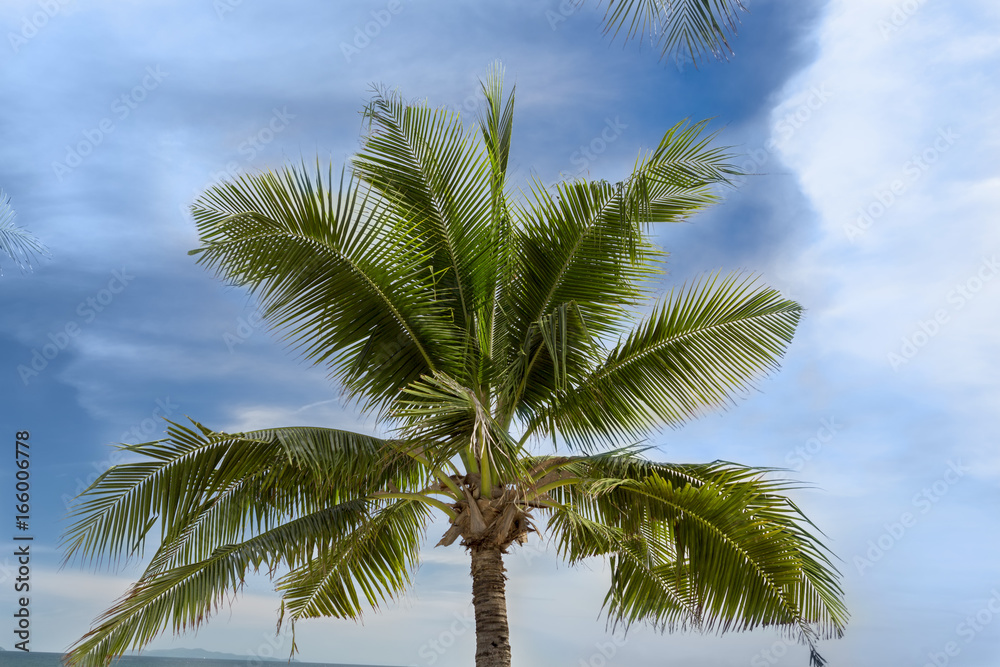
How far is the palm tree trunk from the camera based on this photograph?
311 inches

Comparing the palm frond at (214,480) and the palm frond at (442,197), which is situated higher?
the palm frond at (442,197)

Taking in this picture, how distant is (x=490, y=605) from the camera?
799cm

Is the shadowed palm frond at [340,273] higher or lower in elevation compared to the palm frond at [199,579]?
higher

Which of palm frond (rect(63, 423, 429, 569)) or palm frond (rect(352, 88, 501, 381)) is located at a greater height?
palm frond (rect(352, 88, 501, 381))

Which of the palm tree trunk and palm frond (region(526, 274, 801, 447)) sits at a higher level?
palm frond (region(526, 274, 801, 447))

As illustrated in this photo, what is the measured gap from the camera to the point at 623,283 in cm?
864

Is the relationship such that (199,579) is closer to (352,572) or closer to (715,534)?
(352,572)

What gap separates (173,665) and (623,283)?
4552 inches

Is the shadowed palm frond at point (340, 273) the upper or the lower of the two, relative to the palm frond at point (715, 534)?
upper

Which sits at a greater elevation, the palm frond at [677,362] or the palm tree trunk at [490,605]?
the palm frond at [677,362]

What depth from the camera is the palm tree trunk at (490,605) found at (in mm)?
7895

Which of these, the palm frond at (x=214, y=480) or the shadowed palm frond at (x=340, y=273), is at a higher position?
the shadowed palm frond at (x=340, y=273)

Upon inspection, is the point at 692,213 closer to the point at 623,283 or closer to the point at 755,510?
the point at 623,283

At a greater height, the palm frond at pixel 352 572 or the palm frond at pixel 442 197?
the palm frond at pixel 442 197
